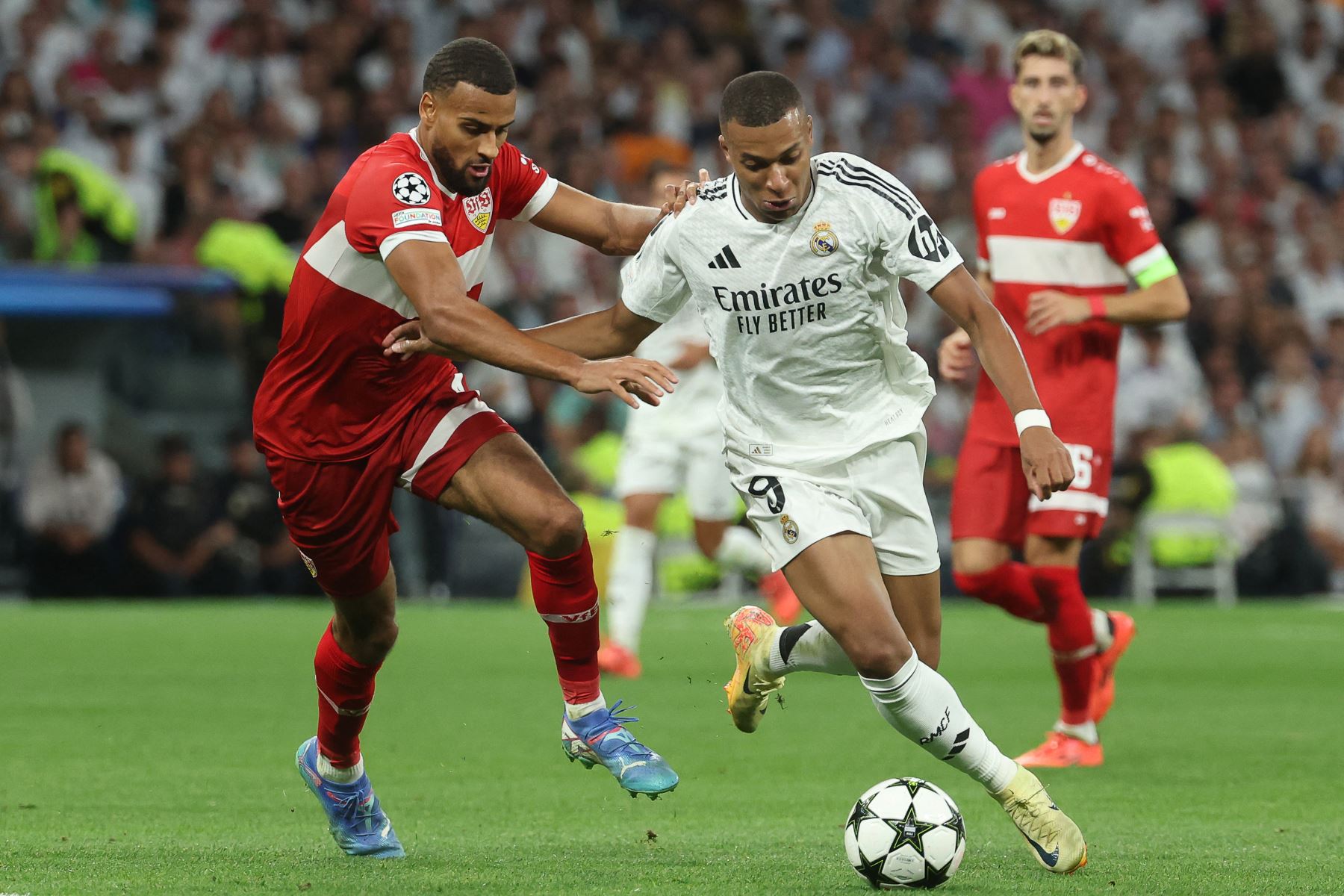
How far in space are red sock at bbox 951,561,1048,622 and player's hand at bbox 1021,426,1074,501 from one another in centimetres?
254

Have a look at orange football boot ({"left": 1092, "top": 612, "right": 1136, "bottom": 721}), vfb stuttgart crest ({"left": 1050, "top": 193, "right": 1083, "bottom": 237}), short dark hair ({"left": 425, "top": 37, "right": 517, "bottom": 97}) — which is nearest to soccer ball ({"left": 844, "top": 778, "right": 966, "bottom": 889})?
short dark hair ({"left": 425, "top": 37, "right": 517, "bottom": 97})

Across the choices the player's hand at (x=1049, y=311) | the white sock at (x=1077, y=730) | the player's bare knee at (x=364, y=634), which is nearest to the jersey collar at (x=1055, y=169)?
the player's hand at (x=1049, y=311)

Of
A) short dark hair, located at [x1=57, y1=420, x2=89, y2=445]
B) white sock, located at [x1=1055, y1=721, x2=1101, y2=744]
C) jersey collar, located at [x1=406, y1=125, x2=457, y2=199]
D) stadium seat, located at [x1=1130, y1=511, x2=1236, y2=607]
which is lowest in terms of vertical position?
stadium seat, located at [x1=1130, y1=511, x2=1236, y2=607]

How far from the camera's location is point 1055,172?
8.42 metres

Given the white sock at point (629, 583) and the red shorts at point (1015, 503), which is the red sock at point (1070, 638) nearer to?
the red shorts at point (1015, 503)

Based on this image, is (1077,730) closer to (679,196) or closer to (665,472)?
(679,196)

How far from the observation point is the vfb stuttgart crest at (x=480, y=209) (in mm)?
6121

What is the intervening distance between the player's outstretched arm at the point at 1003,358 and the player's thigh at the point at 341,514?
1867 mm

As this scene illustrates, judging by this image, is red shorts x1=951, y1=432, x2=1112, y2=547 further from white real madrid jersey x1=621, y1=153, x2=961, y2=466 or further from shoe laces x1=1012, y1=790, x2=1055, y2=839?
shoe laces x1=1012, y1=790, x2=1055, y2=839

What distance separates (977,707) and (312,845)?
460cm

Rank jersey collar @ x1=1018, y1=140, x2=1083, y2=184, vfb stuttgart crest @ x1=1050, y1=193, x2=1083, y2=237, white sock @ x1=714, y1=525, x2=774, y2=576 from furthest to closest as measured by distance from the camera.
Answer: white sock @ x1=714, y1=525, x2=774, y2=576 → jersey collar @ x1=1018, y1=140, x2=1083, y2=184 → vfb stuttgart crest @ x1=1050, y1=193, x2=1083, y2=237

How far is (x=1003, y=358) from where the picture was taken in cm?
565

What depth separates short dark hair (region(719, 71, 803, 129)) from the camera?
5629mm

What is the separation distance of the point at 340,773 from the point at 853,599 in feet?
6.04
